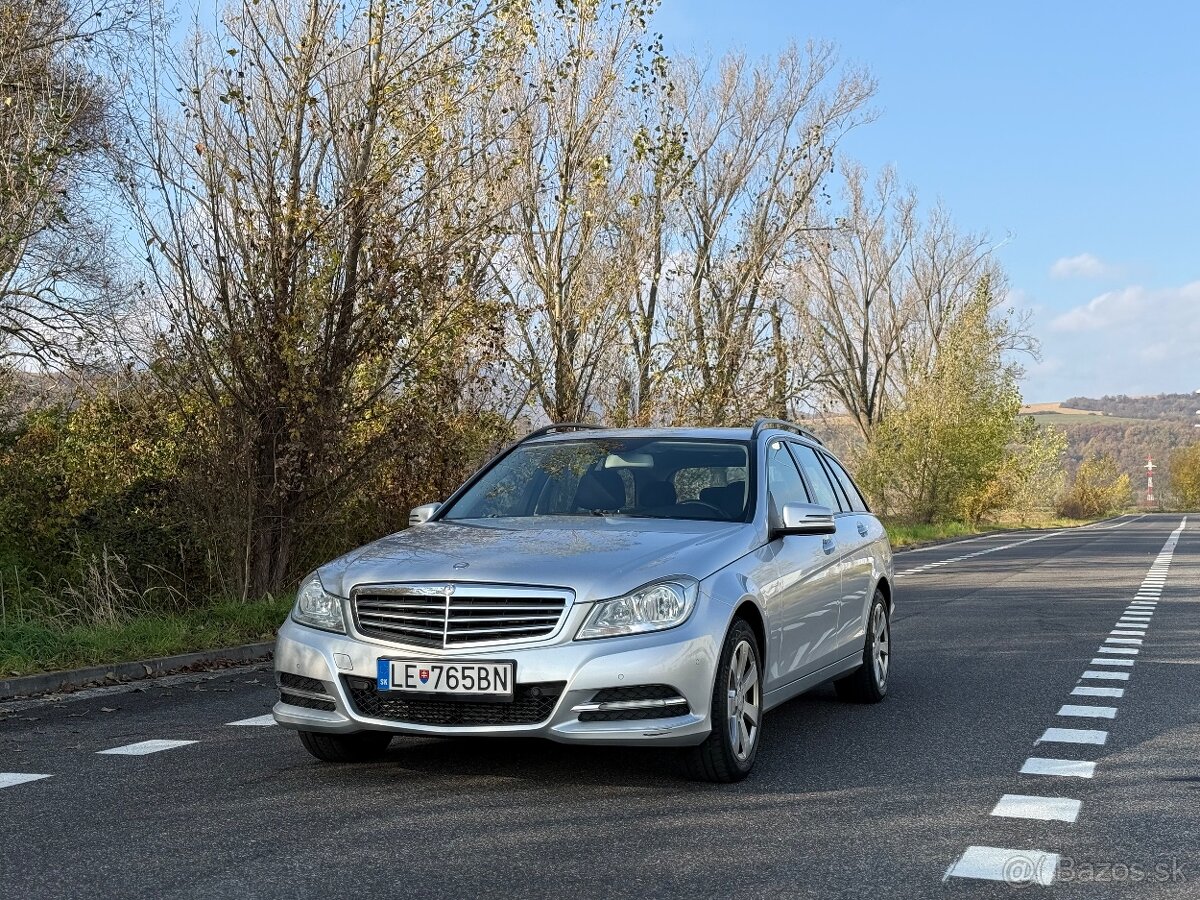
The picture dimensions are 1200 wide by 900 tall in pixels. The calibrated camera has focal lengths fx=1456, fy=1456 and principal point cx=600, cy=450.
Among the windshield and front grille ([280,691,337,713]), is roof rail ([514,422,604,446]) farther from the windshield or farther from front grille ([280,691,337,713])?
front grille ([280,691,337,713])

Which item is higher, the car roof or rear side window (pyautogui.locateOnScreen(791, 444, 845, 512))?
the car roof

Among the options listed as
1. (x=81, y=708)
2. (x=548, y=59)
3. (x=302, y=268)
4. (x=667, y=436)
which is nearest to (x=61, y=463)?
(x=302, y=268)

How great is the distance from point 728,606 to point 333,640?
1670 millimetres

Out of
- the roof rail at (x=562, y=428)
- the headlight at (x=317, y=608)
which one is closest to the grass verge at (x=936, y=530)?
the roof rail at (x=562, y=428)

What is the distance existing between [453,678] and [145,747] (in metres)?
2.29

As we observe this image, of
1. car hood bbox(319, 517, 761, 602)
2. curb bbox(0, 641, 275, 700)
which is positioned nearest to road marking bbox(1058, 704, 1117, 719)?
car hood bbox(319, 517, 761, 602)

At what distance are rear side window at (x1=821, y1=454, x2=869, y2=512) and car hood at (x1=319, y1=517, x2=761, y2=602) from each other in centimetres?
265

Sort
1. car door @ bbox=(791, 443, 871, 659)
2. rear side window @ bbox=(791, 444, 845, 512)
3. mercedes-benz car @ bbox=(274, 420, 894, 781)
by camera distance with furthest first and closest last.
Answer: rear side window @ bbox=(791, 444, 845, 512) → car door @ bbox=(791, 443, 871, 659) → mercedes-benz car @ bbox=(274, 420, 894, 781)

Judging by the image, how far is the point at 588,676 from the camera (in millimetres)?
5715

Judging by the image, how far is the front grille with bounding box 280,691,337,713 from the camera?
612 cm

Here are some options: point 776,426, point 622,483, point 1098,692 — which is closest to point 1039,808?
point 622,483

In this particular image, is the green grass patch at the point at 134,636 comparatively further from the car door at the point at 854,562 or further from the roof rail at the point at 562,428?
the car door at the point at 854,562

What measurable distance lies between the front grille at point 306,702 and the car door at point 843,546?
3075mm

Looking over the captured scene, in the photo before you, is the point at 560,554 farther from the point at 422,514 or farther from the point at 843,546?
the point at 843,546
